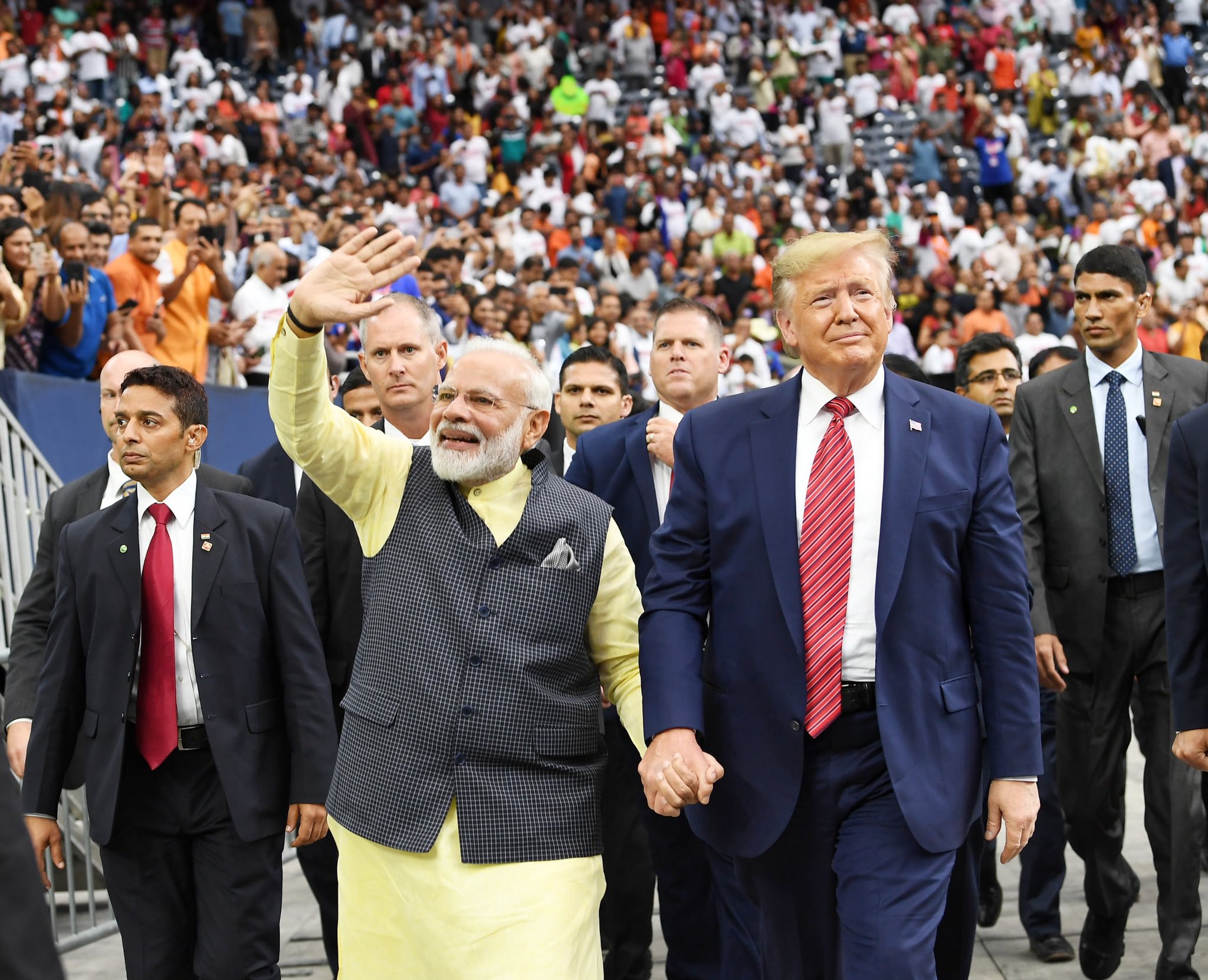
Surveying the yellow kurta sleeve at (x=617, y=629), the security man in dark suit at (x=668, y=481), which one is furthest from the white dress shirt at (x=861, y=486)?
the security man in dark suit at (x=668, y=481)

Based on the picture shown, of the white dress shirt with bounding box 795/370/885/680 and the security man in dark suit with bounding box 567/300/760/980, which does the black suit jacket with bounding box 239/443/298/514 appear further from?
the white dress shirt with bounding box 795/370/885/680

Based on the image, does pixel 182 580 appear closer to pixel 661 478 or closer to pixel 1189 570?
pixel 661 478

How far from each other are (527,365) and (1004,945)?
10.9 ft

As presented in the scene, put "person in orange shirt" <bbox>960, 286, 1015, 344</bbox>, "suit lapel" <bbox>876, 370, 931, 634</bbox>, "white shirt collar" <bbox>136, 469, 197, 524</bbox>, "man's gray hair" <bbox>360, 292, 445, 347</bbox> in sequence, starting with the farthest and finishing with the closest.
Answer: "person in orange shirt" <bbox>960, 286, 1015, 344</bbox>, "man's gray hair" <bbox>360, 292, 445, 347</bbox>, "white shirt collar" <bbox>136, 469, 197, 524</bbox>, "suit lapel" <bbox>876, 370, 931, 634</bbox>

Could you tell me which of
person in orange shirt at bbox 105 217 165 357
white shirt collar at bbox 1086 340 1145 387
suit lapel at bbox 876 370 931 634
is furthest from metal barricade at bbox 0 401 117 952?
white shirt collar at bbox 1086 340 1145 387

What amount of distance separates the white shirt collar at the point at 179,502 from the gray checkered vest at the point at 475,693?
0.89m

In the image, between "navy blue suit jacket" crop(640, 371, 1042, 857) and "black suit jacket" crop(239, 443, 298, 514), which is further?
"black suit jacket" crop(239, 443, 298, 514)

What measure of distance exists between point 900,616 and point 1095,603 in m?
2.20

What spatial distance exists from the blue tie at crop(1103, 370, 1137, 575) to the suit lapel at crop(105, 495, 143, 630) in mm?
3212

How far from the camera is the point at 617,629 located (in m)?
3.77

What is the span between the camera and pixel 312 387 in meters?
3.49

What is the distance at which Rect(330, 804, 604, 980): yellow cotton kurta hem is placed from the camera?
3.42m

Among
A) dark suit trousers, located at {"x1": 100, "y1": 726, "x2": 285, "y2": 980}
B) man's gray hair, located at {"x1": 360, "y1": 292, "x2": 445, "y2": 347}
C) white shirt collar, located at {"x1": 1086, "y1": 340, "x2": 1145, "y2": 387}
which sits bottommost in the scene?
dark suit trousers, located at {"x1": 100, "y1": 726, "x2": 285, "y2": 980}

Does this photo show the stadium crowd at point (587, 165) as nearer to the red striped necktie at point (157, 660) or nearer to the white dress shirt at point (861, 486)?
the red striped necktie at point (157, 660)
